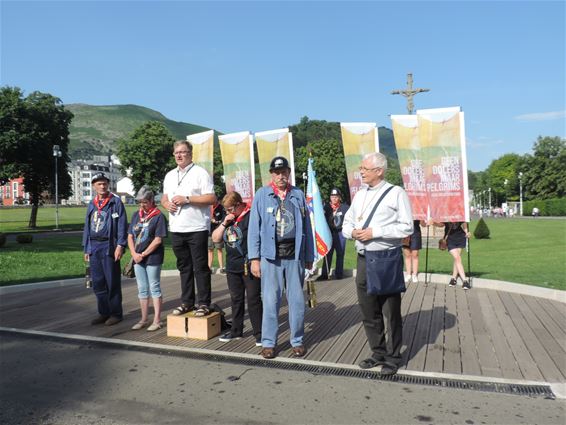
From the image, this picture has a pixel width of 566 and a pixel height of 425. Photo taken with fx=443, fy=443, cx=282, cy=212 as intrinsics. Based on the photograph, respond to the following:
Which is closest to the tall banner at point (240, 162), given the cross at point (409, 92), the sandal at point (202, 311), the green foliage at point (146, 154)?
the sandal at point (202, 311)

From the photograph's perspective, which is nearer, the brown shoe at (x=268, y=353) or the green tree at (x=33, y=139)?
the brown shoe at (x=268, y=353)

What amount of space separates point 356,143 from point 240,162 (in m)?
3.28

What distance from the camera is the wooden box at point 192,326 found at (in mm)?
5672

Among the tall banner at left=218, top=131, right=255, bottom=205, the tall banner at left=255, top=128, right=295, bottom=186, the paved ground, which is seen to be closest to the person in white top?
the paved ground

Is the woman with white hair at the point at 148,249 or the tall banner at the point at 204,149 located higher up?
the tall banner at the point at 204,149

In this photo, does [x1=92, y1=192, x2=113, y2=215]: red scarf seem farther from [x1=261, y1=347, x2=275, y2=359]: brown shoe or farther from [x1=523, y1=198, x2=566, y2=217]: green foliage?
[x1=523, y1=198, x2=566, y2=217]: green foliage

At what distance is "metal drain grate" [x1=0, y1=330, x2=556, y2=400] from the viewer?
13.1ft

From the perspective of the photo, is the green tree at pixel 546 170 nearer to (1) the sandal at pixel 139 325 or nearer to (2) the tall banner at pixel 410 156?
(2) the tall banner at pixel 410 156

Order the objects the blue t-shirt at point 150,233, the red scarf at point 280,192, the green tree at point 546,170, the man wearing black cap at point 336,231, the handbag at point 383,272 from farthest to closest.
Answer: the green tree at point 546,170 < the man wearing black cap at point 336,231 < the blue t-shirt at point 150,233 < the red scarf at point 280,192 < the handbag at point 383,272

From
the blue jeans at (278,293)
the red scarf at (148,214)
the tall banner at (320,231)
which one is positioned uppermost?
the red scarf at (148,214)

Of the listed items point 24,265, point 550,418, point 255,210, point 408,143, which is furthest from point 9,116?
point 550,418

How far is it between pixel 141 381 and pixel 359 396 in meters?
2.07

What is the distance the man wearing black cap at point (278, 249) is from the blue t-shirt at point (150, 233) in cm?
172

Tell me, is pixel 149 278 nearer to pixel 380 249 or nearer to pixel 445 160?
pixel 380 249
